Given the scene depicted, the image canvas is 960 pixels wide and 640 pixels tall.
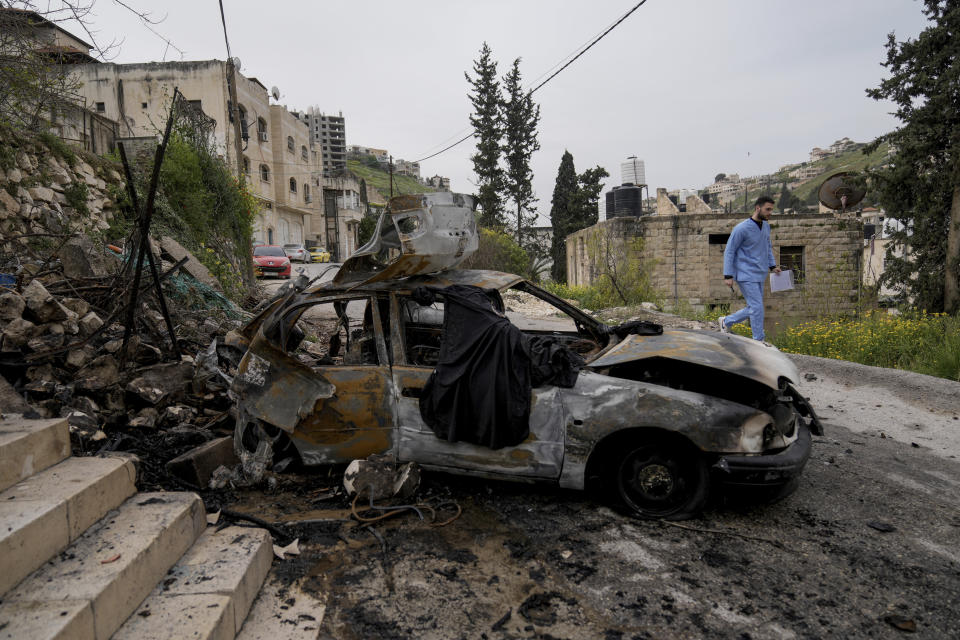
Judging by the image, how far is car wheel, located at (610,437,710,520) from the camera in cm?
331

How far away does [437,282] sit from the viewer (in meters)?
4.03

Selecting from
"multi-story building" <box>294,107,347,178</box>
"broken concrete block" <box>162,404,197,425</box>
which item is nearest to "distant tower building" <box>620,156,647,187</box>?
"broken concrete block" <box>162,404,197,425</box>

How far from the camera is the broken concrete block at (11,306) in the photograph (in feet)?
15.8

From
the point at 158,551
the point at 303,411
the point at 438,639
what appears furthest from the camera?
the point at 303,411

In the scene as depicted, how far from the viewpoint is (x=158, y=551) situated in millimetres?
2559

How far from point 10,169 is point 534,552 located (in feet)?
28.6

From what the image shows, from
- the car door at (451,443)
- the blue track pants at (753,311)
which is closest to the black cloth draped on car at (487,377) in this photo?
the car door at (451,443)

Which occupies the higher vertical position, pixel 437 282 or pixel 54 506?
pixel 437 282

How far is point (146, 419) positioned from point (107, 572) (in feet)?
9.30

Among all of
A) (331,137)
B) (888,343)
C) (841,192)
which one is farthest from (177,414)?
(331,137)

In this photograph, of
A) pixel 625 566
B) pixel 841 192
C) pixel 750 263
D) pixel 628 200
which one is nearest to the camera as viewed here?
pixel 625 566

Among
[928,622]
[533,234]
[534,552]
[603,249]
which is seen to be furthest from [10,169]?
[533,234]

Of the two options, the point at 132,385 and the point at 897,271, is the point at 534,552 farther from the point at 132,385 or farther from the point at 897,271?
the point at 897,271

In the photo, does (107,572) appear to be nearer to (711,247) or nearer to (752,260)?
(752,260)
